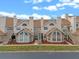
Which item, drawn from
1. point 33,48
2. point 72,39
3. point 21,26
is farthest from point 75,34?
point 33,48

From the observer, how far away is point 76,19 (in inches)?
2785

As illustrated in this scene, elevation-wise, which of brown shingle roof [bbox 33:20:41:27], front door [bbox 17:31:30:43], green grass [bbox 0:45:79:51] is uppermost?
brown shingle roof [bbox 33:20:41:27]

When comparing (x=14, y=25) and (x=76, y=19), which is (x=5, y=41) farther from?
(x=76, y=19)

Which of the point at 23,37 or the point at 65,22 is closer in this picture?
the point at 23,37

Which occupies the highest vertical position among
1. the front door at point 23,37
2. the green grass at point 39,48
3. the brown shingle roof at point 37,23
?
the brown shingle roof at point 37,23

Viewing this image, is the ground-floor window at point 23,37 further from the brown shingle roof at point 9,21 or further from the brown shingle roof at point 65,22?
the brown shingle roof at point 65,22

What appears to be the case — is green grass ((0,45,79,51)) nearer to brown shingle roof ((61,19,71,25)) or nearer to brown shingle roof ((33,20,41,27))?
brown shingle roof ((33,20,41,27))

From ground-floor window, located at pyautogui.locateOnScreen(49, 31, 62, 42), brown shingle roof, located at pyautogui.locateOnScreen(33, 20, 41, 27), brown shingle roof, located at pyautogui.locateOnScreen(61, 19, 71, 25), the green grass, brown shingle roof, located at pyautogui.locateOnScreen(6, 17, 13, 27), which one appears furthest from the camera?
brown shingle roof, located at pyautogui.locateOnScreen(6, 17, 13, 27)

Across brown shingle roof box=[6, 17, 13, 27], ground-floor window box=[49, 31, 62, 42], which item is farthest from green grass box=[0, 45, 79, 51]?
brown shingle roof box=[6, 17, 13, 27]

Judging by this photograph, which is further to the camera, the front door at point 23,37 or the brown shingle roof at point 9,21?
the brown shingle roof at point 9,21

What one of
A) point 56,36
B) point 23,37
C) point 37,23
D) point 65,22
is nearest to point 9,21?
point 37,23

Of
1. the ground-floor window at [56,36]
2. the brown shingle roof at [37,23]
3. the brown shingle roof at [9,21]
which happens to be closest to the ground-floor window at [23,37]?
the ground-floor window at [56,36]

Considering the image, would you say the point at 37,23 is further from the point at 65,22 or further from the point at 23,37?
the point at 23,37

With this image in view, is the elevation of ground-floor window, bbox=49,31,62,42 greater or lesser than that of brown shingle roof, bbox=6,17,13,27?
lesser
